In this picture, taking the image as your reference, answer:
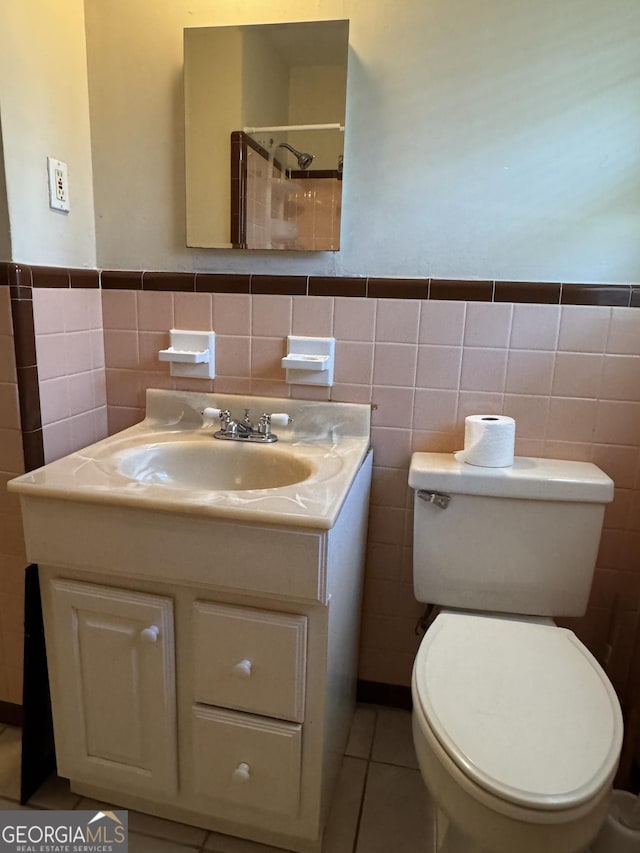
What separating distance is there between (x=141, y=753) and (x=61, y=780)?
1.11 feet

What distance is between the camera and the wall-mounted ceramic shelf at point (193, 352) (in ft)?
4.69

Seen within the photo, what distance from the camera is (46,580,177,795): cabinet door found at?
1104mm

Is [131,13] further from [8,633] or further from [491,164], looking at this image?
[8,633]

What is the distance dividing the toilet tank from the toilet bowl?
0.16 m

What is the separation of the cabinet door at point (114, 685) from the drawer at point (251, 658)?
81 mm

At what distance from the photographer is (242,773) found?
3.59ft

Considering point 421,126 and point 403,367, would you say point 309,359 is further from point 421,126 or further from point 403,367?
point 421,126

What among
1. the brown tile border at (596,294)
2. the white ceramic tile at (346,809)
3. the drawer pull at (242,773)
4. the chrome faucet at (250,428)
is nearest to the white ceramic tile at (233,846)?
the white ceramic tile at (346,809)

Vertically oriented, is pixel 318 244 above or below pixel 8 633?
above

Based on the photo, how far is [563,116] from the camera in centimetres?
123

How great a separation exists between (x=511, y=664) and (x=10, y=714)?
1300mm

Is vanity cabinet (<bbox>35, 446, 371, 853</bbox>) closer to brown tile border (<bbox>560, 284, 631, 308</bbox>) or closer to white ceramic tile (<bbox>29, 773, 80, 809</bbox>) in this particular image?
white ceramic tile (<bbox>29, 773, 80, 809</bbox>)

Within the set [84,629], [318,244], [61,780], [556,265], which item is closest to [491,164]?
[556,265]

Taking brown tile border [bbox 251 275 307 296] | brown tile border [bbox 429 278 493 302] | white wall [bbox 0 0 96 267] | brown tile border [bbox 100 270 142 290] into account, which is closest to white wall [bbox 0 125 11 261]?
white wall [bbox 0 0 96 267]
